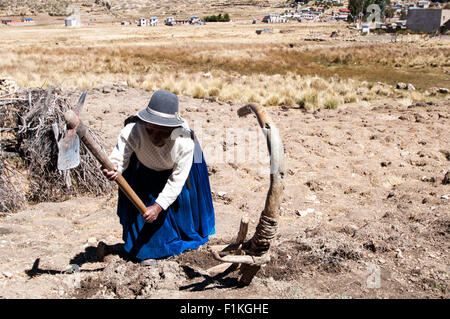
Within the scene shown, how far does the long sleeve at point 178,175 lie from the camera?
308cm

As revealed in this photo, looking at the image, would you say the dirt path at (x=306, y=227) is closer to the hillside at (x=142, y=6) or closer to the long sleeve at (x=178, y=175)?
the long sleeve at (x=178, y=175)

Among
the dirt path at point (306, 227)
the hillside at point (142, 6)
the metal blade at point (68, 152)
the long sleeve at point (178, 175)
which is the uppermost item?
the hillside at point (142, 6)

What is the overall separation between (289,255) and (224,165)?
10.5ft

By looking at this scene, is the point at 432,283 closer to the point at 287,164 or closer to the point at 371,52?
the point at 287,164

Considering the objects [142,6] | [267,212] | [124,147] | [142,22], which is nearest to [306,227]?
[267,212]

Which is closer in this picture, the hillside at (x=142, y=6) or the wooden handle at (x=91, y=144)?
the wooden handle at (x=91, y=144)

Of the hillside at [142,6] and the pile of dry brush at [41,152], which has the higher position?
the hillside at [142,6]

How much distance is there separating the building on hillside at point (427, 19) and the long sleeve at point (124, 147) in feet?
158

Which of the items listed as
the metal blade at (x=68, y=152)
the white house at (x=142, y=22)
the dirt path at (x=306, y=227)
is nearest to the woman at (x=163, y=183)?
the dirt path at (x=306, y=227)

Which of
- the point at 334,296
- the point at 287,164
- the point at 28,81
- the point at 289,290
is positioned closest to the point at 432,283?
the point at 334,296

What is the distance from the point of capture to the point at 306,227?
4.36m

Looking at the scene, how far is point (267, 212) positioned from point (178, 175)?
811mm

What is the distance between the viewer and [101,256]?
Result: 11.6 ft

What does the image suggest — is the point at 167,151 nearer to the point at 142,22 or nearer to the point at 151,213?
the point at 151,213
